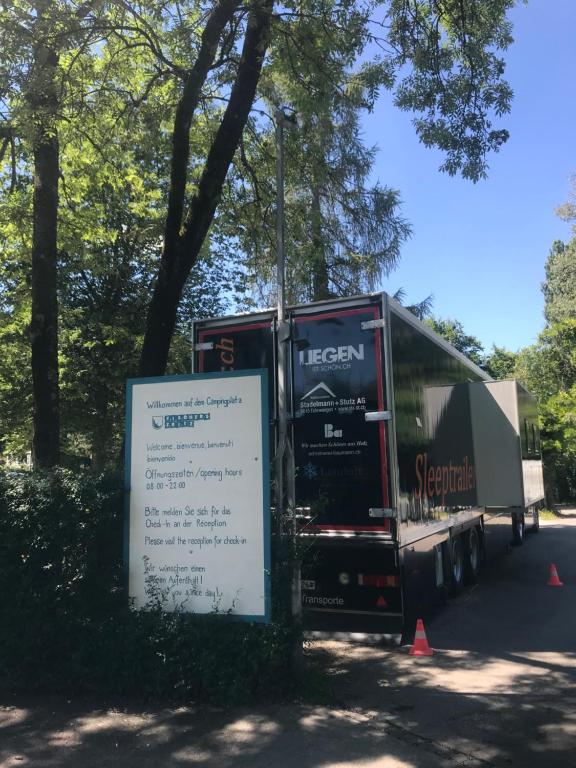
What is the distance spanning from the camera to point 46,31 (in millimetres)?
7438

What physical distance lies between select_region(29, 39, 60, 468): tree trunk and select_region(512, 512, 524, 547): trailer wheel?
32.1 feet

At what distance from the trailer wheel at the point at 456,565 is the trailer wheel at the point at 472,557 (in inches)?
10.5

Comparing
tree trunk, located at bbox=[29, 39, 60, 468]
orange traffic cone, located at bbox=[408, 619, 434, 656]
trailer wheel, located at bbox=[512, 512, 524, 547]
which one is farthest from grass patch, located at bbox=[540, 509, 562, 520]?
tree trunk, located at bbox=[29, 39, 60, 468]

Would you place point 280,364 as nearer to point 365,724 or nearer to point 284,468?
point 284,468

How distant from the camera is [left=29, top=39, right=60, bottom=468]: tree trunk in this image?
25.8ft

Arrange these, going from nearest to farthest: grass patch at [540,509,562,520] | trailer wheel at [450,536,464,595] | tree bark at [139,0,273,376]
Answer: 1. tree bark at [139,0,273,376]
2. trailer wheel at [450,536,464,595]
3. grass patch at [540,509,562,520]

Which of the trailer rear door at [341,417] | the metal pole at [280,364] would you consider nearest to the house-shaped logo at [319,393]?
the trailer rear door at [341,417]

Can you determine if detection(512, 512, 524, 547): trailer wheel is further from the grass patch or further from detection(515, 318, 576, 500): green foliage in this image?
detection(515, 318, 576, 500): green foliage

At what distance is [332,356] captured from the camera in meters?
6.87

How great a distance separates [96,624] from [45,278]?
16.1ft

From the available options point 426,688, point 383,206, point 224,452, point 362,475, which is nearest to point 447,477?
point 362,475

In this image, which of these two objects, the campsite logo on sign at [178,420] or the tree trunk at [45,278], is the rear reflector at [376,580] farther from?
the tree trunk at [45,278]

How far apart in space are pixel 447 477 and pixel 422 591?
187 centimetres

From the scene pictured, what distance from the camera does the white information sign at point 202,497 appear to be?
503 centimetres
